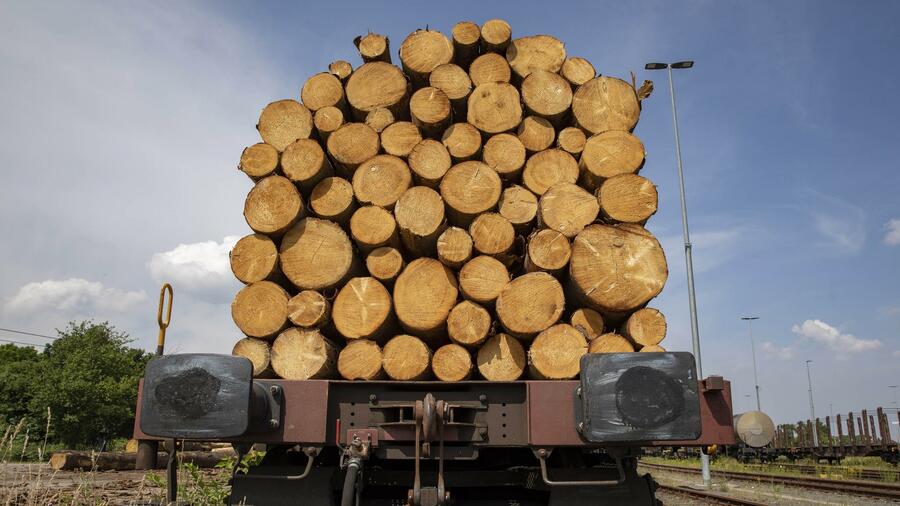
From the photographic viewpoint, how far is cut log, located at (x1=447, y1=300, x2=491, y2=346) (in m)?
3.88

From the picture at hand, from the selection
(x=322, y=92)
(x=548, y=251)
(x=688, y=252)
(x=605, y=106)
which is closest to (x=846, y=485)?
(x=688, y=252)

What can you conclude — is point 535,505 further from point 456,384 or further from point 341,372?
point 341,372

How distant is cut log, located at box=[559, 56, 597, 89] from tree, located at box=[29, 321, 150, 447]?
110 feet

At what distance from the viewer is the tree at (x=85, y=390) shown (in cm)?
3200

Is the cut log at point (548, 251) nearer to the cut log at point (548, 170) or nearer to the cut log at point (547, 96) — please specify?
the cut log at point (548, 170)

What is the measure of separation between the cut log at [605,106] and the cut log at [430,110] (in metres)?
0.93

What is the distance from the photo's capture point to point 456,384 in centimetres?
360

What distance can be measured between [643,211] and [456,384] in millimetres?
1679

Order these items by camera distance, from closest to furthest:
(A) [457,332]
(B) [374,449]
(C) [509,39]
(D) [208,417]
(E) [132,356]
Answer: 1. (D) [208,417]
2. (B) [374,449]
3. (A) [457,332]
4. (C) [509,39]
5. (E) [132,356]

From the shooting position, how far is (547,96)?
468cm

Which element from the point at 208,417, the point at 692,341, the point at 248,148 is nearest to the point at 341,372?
the point at 208,417

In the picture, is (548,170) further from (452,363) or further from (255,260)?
(255,260)

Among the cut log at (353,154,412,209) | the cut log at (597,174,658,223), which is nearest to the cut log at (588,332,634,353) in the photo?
the cut log at (597,174,658,223)

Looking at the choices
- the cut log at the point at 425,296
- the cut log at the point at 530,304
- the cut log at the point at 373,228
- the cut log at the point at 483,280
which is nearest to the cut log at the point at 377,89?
the cut log at the point at 373,228
